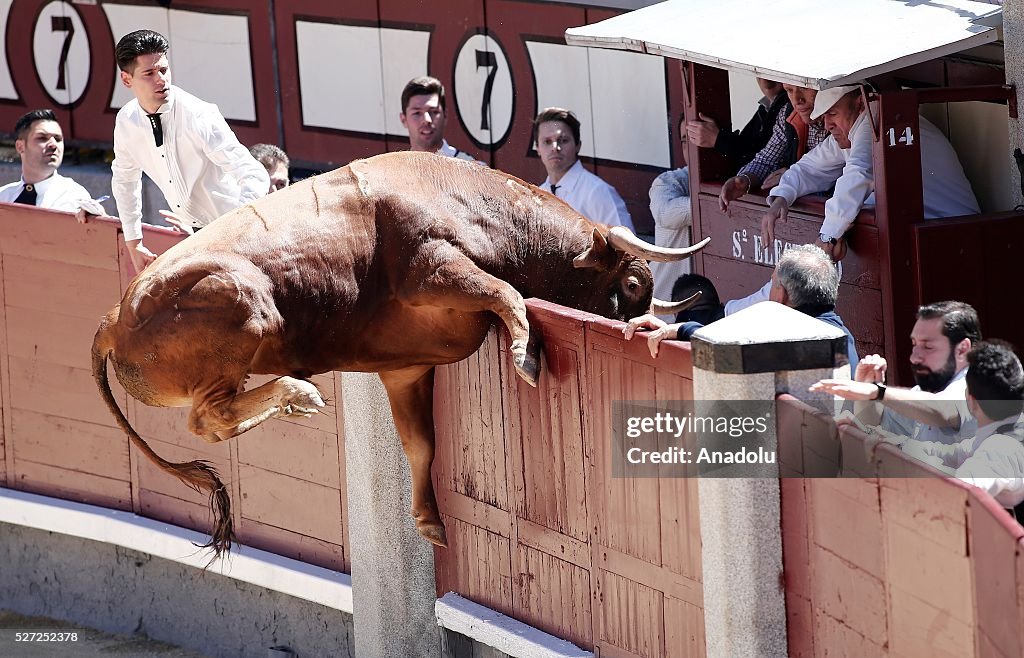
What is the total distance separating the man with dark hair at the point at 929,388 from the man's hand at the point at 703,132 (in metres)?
2.95

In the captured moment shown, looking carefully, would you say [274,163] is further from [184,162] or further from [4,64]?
[4,64]

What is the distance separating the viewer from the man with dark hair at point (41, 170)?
8.89 meters

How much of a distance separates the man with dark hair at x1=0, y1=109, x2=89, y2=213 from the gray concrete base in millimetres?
1749

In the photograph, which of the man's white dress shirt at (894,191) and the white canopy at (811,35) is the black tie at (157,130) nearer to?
the white canopy at (811,35)

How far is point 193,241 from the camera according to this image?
5.77 meters

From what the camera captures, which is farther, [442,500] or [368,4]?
[368,4]

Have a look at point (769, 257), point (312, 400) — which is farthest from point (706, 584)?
point (769, 257)

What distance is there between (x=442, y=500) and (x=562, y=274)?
1071 mm

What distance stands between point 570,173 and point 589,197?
16cm

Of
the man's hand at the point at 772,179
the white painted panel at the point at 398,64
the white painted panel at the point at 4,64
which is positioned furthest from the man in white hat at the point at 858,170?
the white painted panel at the point at 4,64

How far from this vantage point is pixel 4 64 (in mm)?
14492

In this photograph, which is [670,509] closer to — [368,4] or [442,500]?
[442,500]

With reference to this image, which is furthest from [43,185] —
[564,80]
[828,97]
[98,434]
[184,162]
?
[828,97]

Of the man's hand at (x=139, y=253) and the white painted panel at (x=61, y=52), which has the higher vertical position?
the white painted panel at (x=61, y=52)
